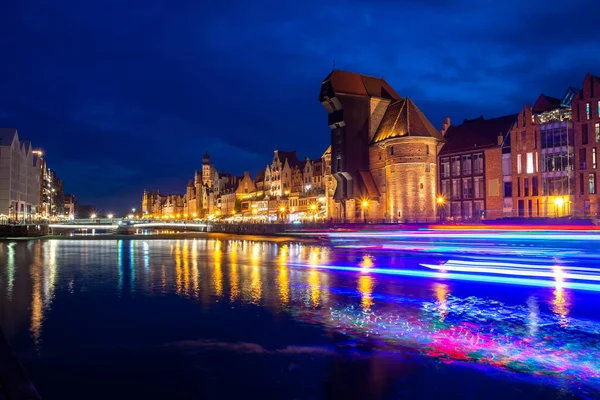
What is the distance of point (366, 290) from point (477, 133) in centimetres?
5715

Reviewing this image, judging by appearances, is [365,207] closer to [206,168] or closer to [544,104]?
[544,104]

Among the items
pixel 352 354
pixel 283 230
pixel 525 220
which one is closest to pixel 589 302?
pixel 352 354

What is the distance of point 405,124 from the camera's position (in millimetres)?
59656

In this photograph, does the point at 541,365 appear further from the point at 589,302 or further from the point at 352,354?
the point at 589,302

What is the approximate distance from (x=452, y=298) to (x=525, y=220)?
3933 cm

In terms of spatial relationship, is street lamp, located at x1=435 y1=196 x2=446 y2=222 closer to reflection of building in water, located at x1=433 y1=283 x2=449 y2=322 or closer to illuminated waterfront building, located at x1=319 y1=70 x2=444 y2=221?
illuminated waterfront building, located at x1=319 y1=70 x2=444 y2=221

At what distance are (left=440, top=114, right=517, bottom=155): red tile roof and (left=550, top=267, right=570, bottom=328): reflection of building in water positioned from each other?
50571 mm

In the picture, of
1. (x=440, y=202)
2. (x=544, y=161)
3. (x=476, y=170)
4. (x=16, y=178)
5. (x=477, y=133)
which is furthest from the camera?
(x=16, y=178)

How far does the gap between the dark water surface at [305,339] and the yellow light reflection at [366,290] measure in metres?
0.09

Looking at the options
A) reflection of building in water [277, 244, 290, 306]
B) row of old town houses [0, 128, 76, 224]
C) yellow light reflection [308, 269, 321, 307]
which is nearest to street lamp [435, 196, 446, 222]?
reflection of building in water [277, 244, 290, 306]

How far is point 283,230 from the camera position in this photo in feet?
191

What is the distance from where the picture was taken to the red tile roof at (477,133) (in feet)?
203

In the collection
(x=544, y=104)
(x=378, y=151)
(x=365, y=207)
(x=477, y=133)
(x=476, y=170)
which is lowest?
(x=365, y=207)

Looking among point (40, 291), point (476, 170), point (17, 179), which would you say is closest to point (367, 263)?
point (40, 291)
